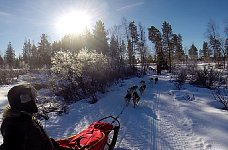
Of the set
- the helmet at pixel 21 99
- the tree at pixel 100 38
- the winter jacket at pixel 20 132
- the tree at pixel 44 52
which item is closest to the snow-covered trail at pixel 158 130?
the winter jacket at pixel 20 132

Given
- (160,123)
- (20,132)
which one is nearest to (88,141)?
(20,132)

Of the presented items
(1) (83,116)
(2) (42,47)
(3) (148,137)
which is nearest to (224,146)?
(3) (148,137)

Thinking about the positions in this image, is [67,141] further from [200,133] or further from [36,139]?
[200,133]

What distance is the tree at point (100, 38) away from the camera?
146 feet

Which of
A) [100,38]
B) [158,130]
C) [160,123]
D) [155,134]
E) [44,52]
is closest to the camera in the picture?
[155,134]

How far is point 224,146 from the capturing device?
5543mm

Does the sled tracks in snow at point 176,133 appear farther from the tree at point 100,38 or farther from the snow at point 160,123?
the tree at point 100,38

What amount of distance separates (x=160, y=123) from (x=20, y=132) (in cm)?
548

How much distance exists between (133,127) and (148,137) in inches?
38.6

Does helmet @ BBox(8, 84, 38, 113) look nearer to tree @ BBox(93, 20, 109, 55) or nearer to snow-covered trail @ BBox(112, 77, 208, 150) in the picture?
snow-covered trail @ BBox(112, 77, 208, 150)

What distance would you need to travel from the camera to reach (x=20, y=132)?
2793mm

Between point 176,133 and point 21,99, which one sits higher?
point 21,99

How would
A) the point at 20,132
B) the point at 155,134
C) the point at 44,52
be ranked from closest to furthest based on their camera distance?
1. the point at 20,132
2. the point at 155,134
3. the point at 44,52

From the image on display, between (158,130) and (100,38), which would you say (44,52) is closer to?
(100,38)
